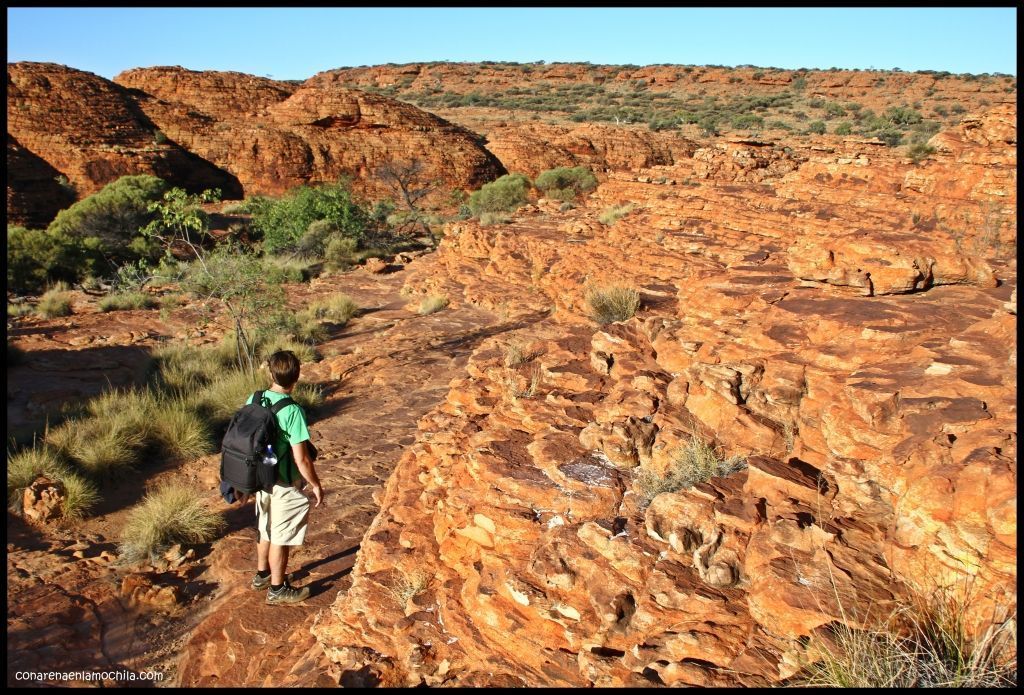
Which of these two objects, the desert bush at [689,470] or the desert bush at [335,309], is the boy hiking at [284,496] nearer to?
the desert bush at [689,470]

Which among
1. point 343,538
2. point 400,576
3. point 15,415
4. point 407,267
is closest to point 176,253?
point 407,267

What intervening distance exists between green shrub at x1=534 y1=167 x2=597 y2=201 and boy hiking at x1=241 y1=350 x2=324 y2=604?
18.7 m

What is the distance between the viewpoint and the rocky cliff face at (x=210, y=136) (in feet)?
86.9

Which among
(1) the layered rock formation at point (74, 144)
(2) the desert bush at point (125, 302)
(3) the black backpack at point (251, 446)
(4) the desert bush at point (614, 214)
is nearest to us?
(3) the black backpack at point (251, 446)

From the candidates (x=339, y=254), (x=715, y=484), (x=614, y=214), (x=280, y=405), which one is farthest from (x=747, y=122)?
(x=280, y=405)

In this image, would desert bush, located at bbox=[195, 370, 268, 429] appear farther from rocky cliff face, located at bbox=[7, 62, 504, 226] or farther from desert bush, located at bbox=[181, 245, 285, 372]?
rocky cliff face, located at bbox=[7, 62, 504, 226]

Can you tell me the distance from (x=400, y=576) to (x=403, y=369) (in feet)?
18.0

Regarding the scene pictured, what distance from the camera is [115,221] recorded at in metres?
22.2

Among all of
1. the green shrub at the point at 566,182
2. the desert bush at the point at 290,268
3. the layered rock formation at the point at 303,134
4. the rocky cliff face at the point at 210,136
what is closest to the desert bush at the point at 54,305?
the desert bush at the point at 290,268

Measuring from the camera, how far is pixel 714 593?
2609 millimetres

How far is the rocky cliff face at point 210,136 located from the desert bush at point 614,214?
18.7 meters

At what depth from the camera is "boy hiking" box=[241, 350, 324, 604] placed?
3.81m

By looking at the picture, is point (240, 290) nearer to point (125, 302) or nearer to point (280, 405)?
point (125, 302)

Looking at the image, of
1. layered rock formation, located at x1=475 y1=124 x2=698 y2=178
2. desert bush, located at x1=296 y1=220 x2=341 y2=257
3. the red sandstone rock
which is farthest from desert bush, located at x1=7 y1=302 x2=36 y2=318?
layered rock formation, located at x1=475 y1=124 x2=698 y2=178
